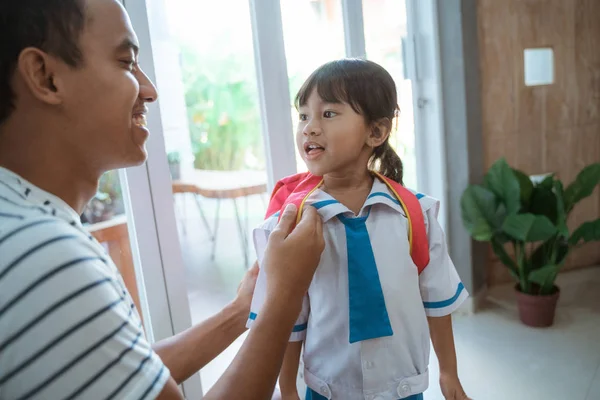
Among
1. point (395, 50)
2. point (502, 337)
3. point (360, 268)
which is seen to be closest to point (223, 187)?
point (360, 268)

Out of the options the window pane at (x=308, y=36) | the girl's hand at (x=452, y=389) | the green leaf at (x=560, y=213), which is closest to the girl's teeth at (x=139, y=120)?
the girl's hand at (x=452, y=389)

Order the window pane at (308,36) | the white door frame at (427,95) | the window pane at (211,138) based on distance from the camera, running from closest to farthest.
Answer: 1. the window pane at (211,138)
2. the window pane at (308,36)
3. the white door frame at (427,95)

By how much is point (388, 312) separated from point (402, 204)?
0.81 feet

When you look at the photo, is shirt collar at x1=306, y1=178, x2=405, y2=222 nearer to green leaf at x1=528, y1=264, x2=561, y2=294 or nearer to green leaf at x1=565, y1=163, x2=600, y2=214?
green leaf at x1=528, y1=264, x2=561, y2=294

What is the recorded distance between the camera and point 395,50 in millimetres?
2580

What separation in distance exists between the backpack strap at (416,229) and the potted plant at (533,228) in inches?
59.0

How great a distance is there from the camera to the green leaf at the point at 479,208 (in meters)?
2.52

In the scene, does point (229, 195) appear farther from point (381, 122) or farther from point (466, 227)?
point (466, 227)

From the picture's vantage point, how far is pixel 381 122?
112 centimetres

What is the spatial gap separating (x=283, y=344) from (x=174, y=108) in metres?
1.02

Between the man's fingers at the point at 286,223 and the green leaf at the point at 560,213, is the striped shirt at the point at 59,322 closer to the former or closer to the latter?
the man's fingers at the point at 286,223

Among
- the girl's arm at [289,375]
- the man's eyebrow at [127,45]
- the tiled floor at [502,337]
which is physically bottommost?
the tiled floor at [502,337]

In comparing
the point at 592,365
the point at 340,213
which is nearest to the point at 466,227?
the point at 592,365

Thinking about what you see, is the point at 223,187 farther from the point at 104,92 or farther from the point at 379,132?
the point at 104,92
